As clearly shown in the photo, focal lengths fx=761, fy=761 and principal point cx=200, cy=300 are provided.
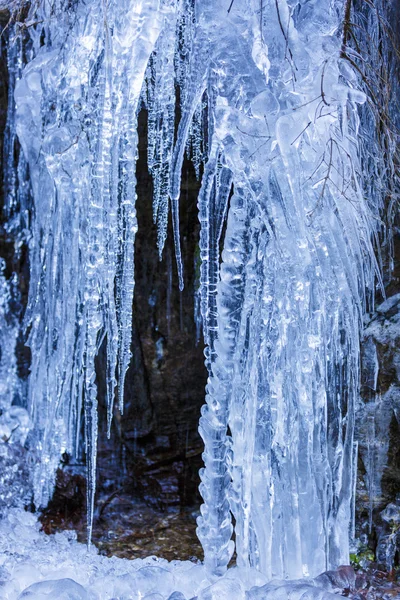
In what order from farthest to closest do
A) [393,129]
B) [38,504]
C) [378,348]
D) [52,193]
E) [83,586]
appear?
1. [38,504]
2. [52,193]
3. [378,348]
4. [393,129]
5. [83,586]

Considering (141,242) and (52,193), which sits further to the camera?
(141,242)

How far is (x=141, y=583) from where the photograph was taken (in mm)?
2699

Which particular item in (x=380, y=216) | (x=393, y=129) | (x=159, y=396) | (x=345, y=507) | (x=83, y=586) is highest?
(x=393, y=129)

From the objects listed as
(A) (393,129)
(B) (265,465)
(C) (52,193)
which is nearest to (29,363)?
(C) (52,193)

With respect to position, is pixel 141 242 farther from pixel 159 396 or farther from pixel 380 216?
pixel 380 216

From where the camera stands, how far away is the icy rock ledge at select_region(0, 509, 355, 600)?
8.21 feet

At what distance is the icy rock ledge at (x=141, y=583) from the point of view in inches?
98.6

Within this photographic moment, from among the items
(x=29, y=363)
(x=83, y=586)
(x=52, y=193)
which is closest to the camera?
(x=83, y=586)

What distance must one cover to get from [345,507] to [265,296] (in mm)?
906

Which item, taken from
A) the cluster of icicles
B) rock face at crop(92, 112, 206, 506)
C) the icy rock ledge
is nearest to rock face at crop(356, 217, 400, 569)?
the cluster of icicles

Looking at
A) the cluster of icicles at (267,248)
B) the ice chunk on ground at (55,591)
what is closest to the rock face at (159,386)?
the cluster of icicles at (267,248)

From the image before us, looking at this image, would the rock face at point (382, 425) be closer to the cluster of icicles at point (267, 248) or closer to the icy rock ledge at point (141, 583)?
the cluster of icicles at point (267, 248)

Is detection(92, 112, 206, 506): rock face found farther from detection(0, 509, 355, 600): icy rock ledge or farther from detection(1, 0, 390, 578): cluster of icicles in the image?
detection(1, 0, 390, 578): cluster of icicles

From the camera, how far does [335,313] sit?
120 inches
